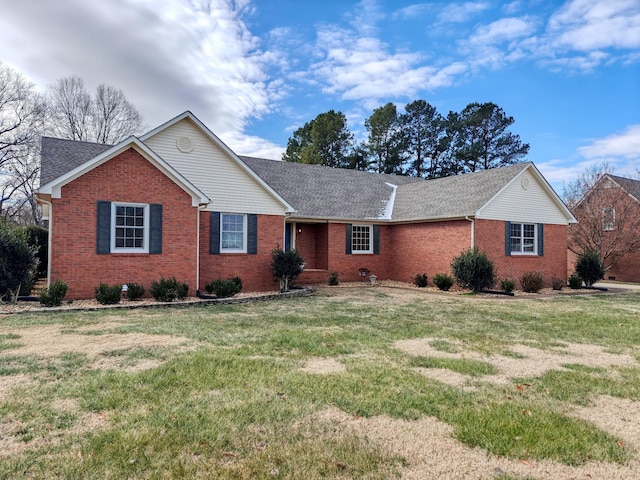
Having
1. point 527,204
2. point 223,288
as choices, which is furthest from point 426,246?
point 223,288

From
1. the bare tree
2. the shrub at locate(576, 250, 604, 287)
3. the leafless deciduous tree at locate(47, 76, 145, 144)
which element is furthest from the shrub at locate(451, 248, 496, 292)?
the leafless deciduous tree at locate(47, 76, 145, 144)

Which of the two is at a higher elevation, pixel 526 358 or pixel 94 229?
pixel 94 229

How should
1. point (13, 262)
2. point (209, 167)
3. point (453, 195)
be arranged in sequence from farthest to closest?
1. point (453, 195)
2. point (209, 167)
3. point (13, 262)

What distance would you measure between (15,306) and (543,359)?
480 inches

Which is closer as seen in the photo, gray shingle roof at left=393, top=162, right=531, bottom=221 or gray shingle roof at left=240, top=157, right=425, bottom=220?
→ gray shingle roof at left=393, top=162, right=531, bottom=221

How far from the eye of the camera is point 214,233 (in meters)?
14.6

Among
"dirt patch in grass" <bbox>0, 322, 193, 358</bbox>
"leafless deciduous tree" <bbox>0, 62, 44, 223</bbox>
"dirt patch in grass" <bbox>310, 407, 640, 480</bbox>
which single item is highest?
"leafless deciduous tree" <bbox>0, 62, 44, 223</bbox>

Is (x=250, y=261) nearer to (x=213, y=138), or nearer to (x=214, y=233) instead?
(x=214, y=233)

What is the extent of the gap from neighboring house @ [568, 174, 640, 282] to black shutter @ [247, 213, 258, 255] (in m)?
20.0

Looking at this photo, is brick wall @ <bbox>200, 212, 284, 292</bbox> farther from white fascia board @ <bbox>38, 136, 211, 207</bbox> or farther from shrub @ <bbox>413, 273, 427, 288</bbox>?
shrub @ <bbox>413, 273, 427, 288</bbox>

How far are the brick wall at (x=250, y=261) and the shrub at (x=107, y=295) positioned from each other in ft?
11.6

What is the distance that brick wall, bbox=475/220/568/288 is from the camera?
55.3 ft

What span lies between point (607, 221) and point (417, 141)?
21.7 m

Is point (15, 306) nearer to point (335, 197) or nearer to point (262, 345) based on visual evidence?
point (262, 345)
